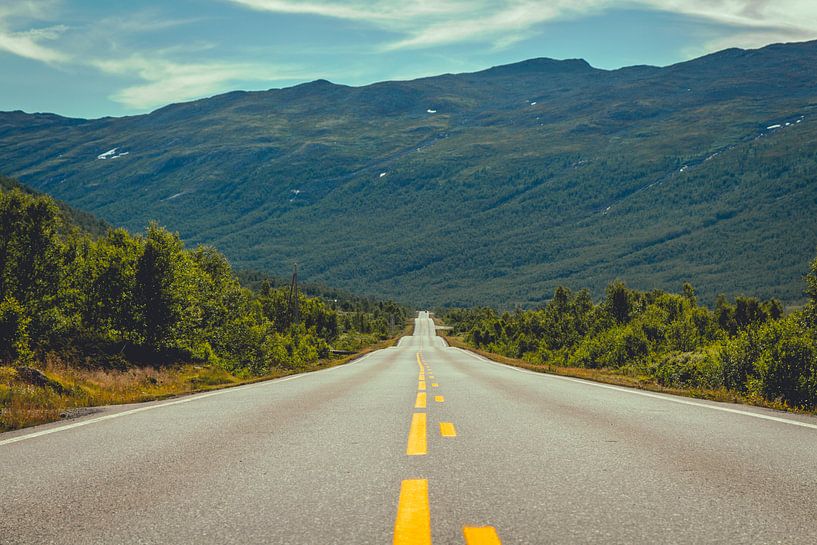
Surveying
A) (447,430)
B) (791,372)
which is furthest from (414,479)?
(791,372)

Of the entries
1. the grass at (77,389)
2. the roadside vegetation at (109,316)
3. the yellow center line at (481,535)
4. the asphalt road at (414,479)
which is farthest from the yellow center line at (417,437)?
the roadside vegetation at (109,316)

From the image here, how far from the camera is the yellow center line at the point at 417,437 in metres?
7.09

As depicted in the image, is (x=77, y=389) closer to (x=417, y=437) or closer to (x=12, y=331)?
(x=12, y=331)

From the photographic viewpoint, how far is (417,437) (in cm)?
802

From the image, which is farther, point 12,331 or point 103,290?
point 103,290

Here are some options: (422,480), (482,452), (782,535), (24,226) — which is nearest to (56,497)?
(422,480)

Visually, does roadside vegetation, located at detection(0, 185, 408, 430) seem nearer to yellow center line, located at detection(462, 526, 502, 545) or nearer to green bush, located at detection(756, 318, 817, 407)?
yellow center line, located at detection(462, 526, 502, 545)

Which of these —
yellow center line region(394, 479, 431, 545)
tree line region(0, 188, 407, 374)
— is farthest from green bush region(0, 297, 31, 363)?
yellow center line region(394, 479, 431, 545)

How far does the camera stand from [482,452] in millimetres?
7027

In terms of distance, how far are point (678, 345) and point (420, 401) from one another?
26070 millimetres

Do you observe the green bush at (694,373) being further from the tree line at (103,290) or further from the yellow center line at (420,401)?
the tree line at (103,290)

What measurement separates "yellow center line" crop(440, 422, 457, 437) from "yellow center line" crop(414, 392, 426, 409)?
238cm

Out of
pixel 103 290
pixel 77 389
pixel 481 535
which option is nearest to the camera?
pixel 481 535

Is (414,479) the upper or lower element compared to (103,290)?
lower
